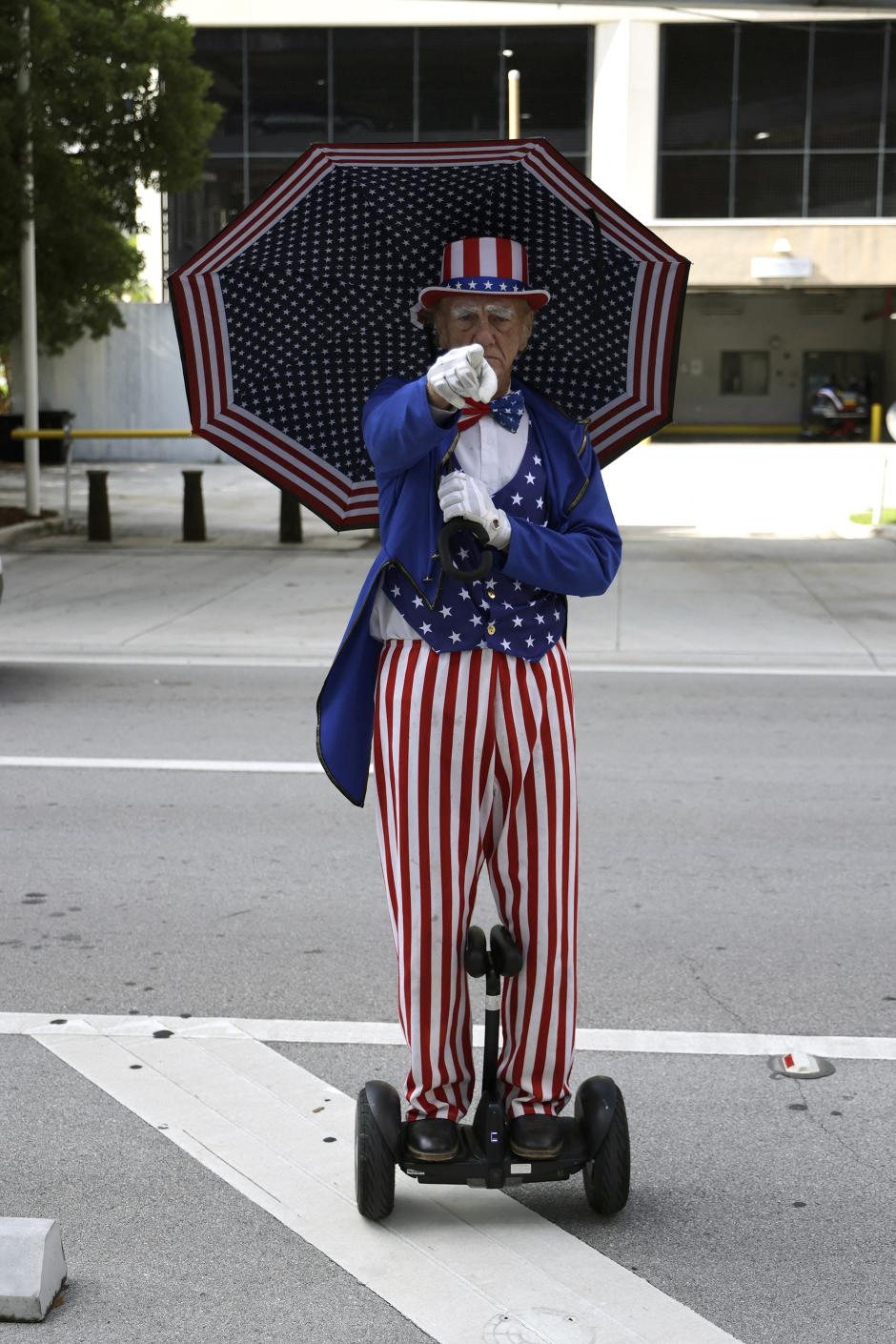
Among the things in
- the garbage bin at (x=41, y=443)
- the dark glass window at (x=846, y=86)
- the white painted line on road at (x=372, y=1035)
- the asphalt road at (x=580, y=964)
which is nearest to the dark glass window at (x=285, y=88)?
the garbage bin at (x=41, y=443)

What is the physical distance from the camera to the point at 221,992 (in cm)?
482

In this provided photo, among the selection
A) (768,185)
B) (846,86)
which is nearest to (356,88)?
(768,185)

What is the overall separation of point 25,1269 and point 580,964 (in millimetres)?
2368

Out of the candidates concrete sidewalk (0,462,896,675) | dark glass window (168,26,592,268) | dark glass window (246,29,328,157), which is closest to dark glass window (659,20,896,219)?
dark glass window (168,26,592,268)

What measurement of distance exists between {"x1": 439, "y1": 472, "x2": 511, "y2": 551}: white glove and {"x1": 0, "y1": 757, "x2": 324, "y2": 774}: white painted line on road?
177 inches

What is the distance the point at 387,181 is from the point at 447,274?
221mm

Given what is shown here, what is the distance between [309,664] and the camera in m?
10.4

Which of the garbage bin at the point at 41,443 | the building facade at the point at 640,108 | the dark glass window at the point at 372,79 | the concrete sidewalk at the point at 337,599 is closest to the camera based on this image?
the concrete sidewalk at the point at 337,599

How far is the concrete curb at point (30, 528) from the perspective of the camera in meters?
16.3

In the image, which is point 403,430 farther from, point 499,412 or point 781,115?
point 781,115

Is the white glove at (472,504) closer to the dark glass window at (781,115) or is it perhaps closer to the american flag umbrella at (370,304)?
the american flag umbrella at (370,304)

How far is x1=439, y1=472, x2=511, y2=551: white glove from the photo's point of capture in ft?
10.0

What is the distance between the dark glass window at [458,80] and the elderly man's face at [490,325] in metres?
33.1

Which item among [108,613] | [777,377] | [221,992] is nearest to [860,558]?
[108,613]
